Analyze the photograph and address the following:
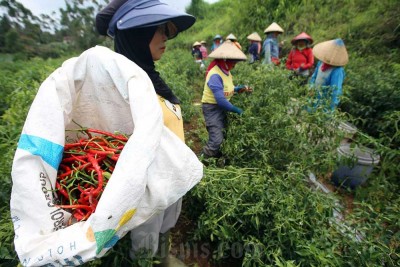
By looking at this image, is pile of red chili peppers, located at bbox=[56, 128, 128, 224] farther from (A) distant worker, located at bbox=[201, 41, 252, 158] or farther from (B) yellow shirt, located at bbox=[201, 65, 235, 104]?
(B) yellow shirt, located at bbox=[201, 65, 235, 104]

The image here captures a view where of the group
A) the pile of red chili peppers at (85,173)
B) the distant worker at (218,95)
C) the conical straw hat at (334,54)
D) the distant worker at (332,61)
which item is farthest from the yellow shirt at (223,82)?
the pile of red chili peppers at (85,173)

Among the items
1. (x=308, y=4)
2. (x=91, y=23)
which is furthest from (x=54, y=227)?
(x=91, y=23)

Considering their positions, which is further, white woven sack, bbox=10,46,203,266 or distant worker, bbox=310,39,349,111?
distant worker, bbox=310,39,349,111

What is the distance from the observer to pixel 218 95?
304cm


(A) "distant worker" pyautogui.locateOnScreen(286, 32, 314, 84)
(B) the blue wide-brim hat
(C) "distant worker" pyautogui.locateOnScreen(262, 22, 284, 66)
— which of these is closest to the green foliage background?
(A) "distant worker" pyautogui.locateOnScreen(286, 32, 314, 84)

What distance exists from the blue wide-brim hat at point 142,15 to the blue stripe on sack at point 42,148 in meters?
→ 0.68

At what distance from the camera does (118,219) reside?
0.86 meters

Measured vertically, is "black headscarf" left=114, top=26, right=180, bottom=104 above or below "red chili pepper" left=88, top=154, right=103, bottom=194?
above

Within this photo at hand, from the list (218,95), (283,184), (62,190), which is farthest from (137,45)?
(218,95)

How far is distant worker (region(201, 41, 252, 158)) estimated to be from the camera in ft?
10.1

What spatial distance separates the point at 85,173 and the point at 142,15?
83 cm

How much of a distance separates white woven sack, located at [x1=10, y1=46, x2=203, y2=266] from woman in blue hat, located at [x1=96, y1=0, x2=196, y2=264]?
213 mm

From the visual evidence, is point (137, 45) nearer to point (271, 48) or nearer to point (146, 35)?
point (146, 35)

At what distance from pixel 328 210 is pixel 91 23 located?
692 inches
